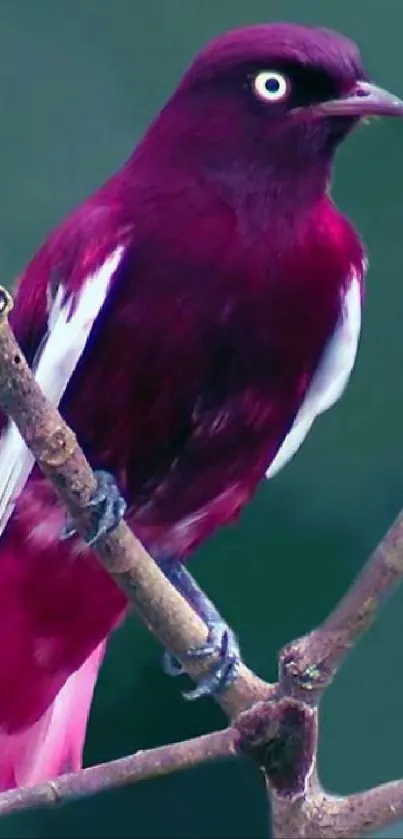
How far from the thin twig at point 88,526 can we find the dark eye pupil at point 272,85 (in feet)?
0.77

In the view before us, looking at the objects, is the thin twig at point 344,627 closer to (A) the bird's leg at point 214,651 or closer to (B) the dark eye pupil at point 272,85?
(A) the bird's leg at point 214,651

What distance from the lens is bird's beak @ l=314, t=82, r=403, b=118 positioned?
71cm

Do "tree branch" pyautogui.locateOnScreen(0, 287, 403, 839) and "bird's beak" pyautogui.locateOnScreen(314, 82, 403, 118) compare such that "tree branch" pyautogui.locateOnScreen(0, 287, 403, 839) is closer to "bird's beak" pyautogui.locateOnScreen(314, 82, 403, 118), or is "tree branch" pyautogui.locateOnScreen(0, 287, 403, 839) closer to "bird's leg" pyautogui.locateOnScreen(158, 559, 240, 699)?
"bird's leg" pyautogui.locateOnScreen(158, 559, 240, 699)

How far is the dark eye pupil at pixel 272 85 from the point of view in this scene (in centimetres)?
72

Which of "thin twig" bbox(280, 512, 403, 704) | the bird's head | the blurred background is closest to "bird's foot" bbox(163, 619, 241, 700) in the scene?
"thin twig" bbox(280, 512, 403, 704)

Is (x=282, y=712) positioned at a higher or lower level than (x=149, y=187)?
lower

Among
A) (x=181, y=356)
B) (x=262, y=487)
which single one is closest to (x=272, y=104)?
(x=181, y=356)

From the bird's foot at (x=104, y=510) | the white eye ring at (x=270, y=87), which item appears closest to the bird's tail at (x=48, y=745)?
the bird's foot at (x=104, y=510)

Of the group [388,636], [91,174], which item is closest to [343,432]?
[388,636]

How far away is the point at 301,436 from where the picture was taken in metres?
0.85

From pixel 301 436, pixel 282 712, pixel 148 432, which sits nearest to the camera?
pixel 282 712

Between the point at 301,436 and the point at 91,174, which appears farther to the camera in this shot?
the point at 91,174

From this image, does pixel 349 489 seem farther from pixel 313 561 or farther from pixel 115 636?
pixel 115 636

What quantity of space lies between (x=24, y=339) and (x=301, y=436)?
0.19 meters
